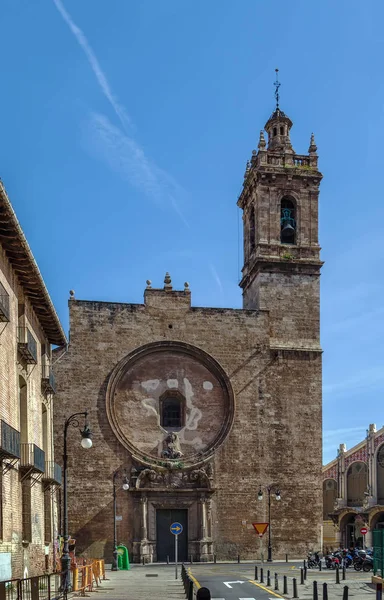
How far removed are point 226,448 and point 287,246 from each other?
37.1 feet

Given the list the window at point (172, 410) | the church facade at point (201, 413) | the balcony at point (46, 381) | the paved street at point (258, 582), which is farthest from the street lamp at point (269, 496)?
the balcony at point (46, 381)

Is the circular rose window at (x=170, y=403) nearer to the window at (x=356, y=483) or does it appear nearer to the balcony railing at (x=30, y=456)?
the balcony railing at (x=30, y=456)

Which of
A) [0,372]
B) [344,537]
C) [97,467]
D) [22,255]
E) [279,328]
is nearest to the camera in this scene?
[0,372]

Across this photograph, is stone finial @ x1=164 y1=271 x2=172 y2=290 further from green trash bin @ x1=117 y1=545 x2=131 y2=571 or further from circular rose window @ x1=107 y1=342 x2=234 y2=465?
green trash bin @ x1=117 y1=545 x2=131 y2=571

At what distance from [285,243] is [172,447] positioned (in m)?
12.7

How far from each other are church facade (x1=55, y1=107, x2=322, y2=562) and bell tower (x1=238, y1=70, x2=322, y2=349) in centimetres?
10

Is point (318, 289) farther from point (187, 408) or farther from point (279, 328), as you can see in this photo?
point (187, 408)

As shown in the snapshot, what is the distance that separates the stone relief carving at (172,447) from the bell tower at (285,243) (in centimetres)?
726

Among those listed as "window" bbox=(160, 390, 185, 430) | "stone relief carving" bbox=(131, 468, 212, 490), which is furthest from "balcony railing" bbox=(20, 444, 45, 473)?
"window" bbox=(160, 390, 185, 430)

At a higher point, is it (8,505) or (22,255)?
(22,255)

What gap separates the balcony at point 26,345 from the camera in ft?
78.4

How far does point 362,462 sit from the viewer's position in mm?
63344

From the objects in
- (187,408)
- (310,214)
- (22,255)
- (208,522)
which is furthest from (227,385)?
(22,255)

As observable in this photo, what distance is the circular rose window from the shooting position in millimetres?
42000
